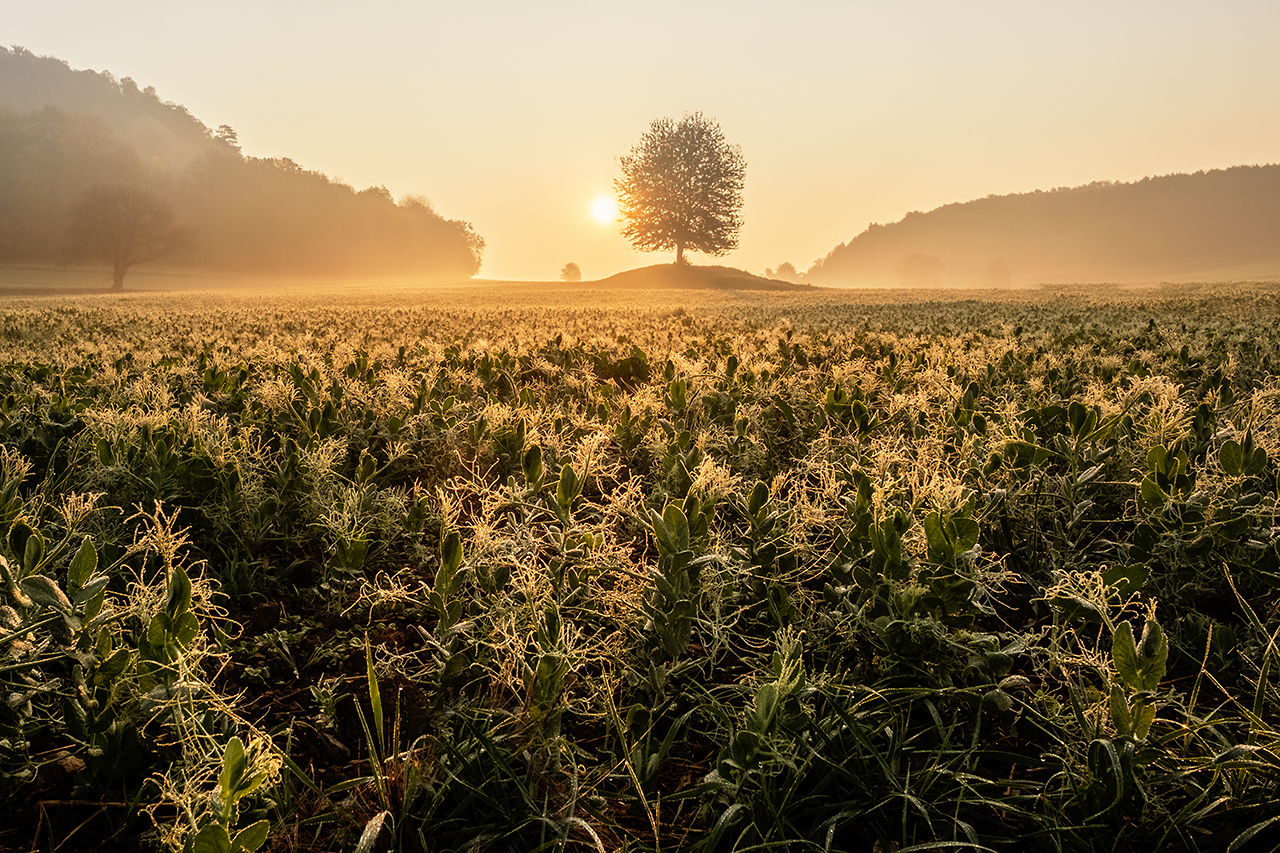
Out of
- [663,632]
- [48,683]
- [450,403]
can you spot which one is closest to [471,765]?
[663,632]

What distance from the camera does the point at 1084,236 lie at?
428 feet

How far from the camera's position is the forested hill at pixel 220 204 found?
72.2 m

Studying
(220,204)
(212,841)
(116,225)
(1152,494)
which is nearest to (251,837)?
(212,841)

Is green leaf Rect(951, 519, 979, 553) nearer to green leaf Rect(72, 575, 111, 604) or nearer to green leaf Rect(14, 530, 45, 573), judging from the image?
green leaf Rect(72, 575, 111, 604)

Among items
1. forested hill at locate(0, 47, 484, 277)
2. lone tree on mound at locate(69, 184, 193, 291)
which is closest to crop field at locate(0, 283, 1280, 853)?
lone tree on mound at locate(69, 184, 193, 291)

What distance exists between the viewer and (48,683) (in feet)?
4.31

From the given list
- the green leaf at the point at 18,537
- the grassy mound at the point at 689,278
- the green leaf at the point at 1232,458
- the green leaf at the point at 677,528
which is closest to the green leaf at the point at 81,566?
the green leaf at the point at 18,537

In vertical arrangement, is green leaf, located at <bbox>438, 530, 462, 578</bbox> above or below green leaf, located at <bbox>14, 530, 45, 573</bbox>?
below

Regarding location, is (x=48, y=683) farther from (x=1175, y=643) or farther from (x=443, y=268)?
(x=443, y=268)

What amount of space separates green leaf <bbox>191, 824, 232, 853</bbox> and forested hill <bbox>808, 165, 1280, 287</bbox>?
107 meters

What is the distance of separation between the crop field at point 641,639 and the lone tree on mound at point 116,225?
63.1 meters

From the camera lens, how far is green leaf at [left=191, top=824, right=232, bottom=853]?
88cm

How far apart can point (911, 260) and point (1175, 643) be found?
15475cm

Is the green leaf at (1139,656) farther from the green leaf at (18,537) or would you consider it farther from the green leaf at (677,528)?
the green leaf at (18,537)
